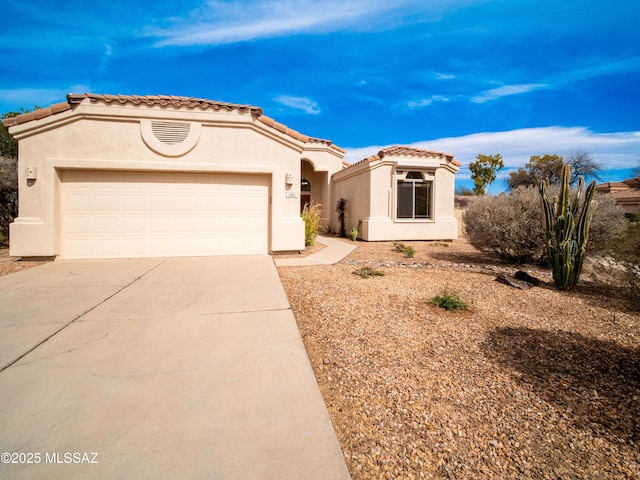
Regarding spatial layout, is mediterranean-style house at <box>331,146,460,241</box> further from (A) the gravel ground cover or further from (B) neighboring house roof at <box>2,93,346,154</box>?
(A) the gravel ground cover

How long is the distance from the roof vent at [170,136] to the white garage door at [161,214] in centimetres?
66

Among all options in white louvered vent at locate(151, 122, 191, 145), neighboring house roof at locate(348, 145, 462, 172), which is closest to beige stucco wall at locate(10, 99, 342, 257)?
white louvered vent at locate(151, 122, 191, 145)

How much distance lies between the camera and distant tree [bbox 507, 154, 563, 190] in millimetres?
34469

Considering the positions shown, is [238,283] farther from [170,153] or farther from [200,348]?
[170,153]

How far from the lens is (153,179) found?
339 inches

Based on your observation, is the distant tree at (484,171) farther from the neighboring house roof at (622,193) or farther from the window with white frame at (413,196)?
the window with white frame at (413,196)

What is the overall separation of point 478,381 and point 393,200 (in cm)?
1131

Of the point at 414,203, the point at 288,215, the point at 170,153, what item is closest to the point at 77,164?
the point at 170,153

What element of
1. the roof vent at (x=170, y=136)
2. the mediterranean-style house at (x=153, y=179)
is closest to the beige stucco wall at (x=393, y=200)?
the mediterranean-style house at (x=153, y=179)

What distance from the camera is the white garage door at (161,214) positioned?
8.28 metres

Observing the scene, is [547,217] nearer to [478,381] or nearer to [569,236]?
[569,236]

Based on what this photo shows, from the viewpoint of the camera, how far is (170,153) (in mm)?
8461

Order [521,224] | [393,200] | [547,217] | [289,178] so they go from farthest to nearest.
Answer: [393,200]
[289,178]
[521,224]
[547,217]

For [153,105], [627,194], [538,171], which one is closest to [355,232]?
[153,105]
